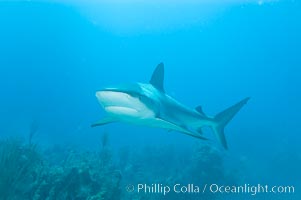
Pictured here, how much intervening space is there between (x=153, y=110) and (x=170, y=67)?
19109cm

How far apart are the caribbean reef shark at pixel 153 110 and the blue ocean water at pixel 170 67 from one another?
39.7ft

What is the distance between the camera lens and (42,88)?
122 meters

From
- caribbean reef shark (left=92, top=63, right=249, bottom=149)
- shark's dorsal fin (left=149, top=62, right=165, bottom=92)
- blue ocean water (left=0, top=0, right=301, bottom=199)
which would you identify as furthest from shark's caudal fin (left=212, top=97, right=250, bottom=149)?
Answer: blue ocean water (left=0, top=0, right=301, bottom=199)

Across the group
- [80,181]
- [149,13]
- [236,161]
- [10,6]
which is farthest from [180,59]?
[80,181]

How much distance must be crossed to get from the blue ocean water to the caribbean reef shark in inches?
477

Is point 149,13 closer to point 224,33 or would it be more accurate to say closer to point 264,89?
point 224,33

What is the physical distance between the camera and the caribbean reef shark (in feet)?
16.1

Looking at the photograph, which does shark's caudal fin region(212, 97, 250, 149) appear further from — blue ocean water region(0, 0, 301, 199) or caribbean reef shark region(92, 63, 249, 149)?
blue ocean water region(0, 0, 301, 199)

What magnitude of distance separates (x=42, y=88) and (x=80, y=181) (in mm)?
122630

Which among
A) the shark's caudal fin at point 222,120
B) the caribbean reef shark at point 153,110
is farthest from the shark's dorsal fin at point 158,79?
the shark's caudal fin at point 222,120

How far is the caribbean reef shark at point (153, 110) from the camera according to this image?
16.1 feet

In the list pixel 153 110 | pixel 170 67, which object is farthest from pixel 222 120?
pixel 170 67

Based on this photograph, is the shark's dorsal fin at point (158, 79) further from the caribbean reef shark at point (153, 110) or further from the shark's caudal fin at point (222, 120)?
the shark's caudal fin at point (222, 120)

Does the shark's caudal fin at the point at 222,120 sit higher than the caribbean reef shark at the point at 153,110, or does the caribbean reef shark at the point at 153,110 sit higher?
the shark's caudal fin at the point at 222,120
